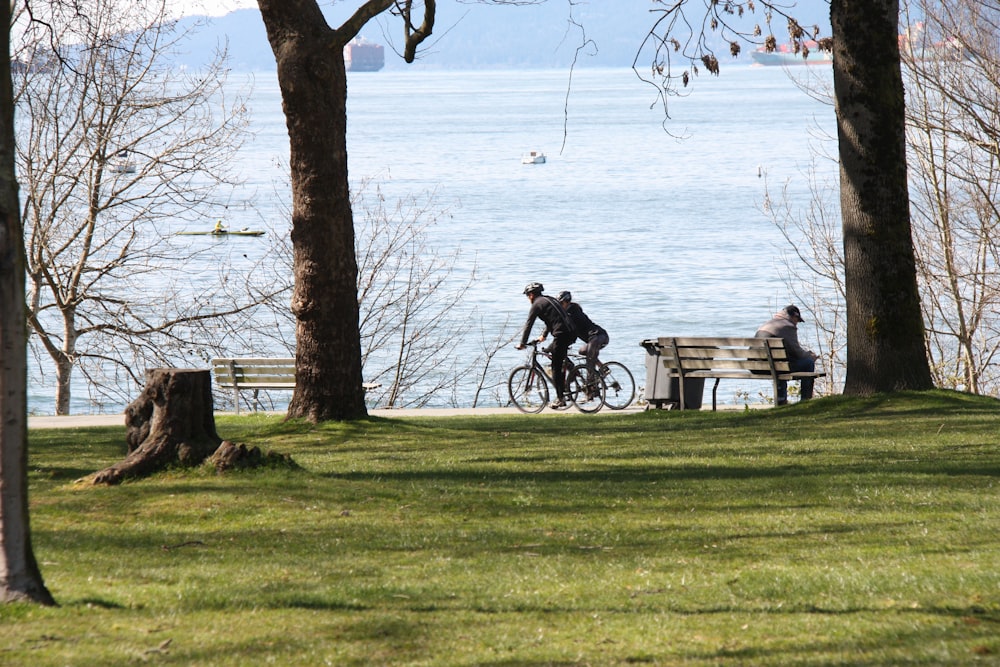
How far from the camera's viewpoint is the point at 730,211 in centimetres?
7619

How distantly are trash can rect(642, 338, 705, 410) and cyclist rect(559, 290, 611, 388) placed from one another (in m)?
0.93

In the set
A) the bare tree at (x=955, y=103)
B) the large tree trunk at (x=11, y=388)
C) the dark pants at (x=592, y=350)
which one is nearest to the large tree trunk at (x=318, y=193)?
the dark pants at (x=592, y=350)

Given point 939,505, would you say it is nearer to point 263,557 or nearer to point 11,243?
point 263,557

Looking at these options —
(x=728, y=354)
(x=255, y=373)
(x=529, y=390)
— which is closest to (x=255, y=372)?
(x=255, y=373)

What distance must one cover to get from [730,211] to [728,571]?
71.5 metres

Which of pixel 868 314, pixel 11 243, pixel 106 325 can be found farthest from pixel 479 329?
pixel 11 243

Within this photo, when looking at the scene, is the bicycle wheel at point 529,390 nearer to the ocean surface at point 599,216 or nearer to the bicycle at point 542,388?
the bicycle at point 542,388

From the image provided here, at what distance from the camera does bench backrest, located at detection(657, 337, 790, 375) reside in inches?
635

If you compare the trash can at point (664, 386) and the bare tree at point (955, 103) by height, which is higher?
the bare tree at point (955, 103)

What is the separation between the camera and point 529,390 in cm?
1867

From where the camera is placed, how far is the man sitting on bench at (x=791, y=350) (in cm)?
1647

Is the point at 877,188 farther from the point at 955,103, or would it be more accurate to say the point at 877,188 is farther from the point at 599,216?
the point at 599,216

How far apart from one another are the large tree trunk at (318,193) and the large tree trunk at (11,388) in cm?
751

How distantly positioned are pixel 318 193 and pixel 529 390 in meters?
6.58
